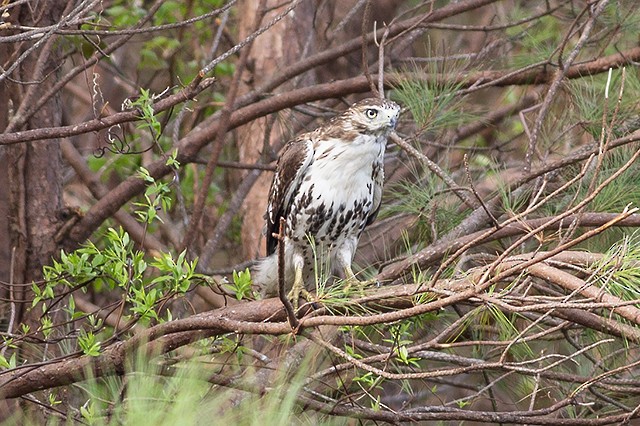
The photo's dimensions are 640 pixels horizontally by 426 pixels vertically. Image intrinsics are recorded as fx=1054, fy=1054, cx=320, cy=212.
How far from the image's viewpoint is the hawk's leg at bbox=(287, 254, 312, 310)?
13.4ft

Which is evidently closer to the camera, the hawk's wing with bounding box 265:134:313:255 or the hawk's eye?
the hawk's eye

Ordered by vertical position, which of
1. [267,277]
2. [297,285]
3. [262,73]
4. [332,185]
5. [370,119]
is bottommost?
[267,277]

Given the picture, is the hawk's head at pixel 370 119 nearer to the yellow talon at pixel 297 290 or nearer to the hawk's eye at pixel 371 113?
the hawk's eye at pixel 371 113

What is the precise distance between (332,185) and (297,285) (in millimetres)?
455

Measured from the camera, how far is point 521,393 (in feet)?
14.7

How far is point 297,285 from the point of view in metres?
4.29

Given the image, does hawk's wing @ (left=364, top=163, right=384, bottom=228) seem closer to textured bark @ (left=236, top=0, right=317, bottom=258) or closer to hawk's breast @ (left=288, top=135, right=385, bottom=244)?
hawk's breast @ (left=288, top=135, right=385, bottom=244)

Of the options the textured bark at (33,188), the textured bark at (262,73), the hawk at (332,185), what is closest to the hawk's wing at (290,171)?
the hawk at (332,185)

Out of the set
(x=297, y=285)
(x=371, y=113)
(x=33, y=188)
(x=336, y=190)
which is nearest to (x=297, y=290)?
(x=297, y=285)

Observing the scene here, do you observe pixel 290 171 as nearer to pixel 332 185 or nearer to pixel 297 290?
pixel 332 185

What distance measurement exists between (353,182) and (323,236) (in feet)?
0.92

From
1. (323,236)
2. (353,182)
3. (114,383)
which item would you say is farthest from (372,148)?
(114,383)

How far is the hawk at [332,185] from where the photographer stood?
432 cm

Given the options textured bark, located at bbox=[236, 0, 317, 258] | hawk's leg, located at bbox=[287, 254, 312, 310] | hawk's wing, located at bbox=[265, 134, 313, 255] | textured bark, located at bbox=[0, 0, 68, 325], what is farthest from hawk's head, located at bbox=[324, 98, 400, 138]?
textured bark, located at bbox=[236, 0, 317, 258]
